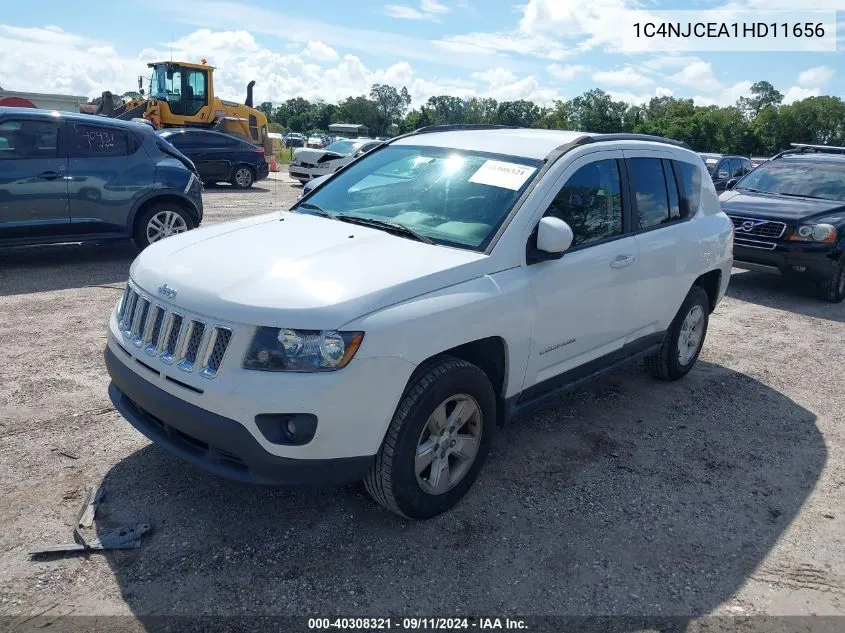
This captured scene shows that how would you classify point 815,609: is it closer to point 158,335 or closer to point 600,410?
point 600,410

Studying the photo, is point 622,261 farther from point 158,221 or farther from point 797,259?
point 158,221

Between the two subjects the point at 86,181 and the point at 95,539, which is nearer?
the point at 95,539

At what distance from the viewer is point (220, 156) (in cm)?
1883

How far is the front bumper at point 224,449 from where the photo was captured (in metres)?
2.89

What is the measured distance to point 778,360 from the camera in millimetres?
6570

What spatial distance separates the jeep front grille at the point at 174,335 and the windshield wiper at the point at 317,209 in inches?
48.4

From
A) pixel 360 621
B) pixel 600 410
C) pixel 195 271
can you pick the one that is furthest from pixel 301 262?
pixel 600 410

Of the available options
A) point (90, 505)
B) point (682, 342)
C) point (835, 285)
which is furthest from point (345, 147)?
point (90, 505)

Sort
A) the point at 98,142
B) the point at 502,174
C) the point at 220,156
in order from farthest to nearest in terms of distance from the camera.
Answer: the point at 220,156 → the point at 98,142 → the point at 502,174

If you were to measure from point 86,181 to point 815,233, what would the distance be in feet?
29.2

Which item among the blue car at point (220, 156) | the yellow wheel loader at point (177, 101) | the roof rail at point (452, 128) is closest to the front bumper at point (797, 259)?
the roof rail at point (452, 128)

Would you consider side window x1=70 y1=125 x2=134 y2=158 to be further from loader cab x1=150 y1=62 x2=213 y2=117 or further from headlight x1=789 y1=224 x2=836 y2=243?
loader cab x1=150 y1=62 x2=213 y2=117

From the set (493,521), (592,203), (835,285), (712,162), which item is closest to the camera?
(493,521)

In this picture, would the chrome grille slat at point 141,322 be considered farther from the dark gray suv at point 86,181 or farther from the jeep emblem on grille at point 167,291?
the dark gray suv at point 86,181
